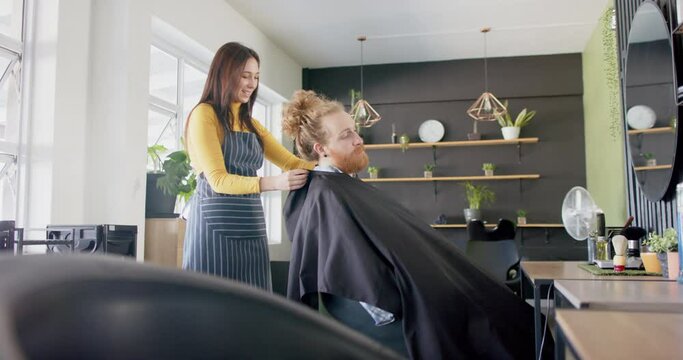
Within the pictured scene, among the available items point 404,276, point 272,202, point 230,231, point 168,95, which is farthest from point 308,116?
point 272,202

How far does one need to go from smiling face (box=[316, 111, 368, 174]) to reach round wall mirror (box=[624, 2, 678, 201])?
50.6 inches

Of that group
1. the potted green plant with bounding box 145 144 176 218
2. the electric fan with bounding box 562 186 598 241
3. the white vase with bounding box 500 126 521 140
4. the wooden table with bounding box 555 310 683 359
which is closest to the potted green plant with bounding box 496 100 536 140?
the white vase with bounding box 500 126 521 140

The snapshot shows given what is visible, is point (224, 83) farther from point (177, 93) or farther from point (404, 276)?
point (177, 93)

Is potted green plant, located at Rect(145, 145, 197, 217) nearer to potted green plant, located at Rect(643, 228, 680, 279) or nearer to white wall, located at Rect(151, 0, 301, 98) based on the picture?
white wall, located at Rect(151, 0, 301, 98)

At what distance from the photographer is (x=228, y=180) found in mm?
1953

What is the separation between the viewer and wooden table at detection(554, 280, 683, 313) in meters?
1.11

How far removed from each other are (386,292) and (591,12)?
5.23m

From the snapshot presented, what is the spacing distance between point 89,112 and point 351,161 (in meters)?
2.52

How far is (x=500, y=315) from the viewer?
162cm

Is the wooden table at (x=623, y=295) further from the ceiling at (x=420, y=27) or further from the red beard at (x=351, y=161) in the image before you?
the ceiling at (x=420, y=27)

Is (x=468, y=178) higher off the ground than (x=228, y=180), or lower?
higher

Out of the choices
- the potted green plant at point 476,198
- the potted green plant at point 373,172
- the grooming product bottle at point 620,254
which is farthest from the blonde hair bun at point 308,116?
the potted green plant at point 373,172

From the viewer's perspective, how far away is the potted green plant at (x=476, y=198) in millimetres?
6875

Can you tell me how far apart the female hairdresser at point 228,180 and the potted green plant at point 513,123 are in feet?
17.2
